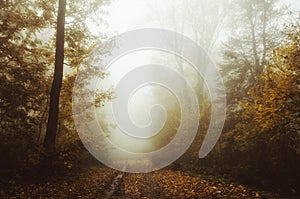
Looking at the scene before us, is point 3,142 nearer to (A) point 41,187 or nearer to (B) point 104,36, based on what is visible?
(A) point 41,187

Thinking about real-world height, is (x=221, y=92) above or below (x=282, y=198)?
above

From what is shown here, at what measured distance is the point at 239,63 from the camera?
86.6 ft

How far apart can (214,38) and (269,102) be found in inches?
586

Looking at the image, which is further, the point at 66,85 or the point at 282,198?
the point at 66,85

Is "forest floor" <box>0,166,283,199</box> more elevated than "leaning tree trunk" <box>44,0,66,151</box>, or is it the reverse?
"leaning tree trunk" <box>44,0,66,151</box>

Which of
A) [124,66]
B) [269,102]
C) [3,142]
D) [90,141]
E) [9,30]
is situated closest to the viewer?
[269,102]

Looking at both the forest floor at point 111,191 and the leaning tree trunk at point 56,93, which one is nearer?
the forest floor at point 111,191

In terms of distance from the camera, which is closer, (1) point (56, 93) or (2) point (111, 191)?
(2) point (111, 191)

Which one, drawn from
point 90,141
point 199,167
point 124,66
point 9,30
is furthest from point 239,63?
point 124,66

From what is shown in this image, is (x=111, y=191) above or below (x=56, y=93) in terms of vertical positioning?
below

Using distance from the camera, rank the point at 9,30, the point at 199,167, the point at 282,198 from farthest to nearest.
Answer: the point at 199,167 < the point at 9,30 < the point at 282,198

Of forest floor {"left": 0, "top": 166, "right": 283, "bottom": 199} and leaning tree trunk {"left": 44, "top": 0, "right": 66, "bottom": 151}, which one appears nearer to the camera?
forest floor {"left": 0, "top": 166, "right": 283, "bottom": 199}

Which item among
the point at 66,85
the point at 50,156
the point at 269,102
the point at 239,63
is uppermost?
the point at 239,63

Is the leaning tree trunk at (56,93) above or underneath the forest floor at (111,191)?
above
